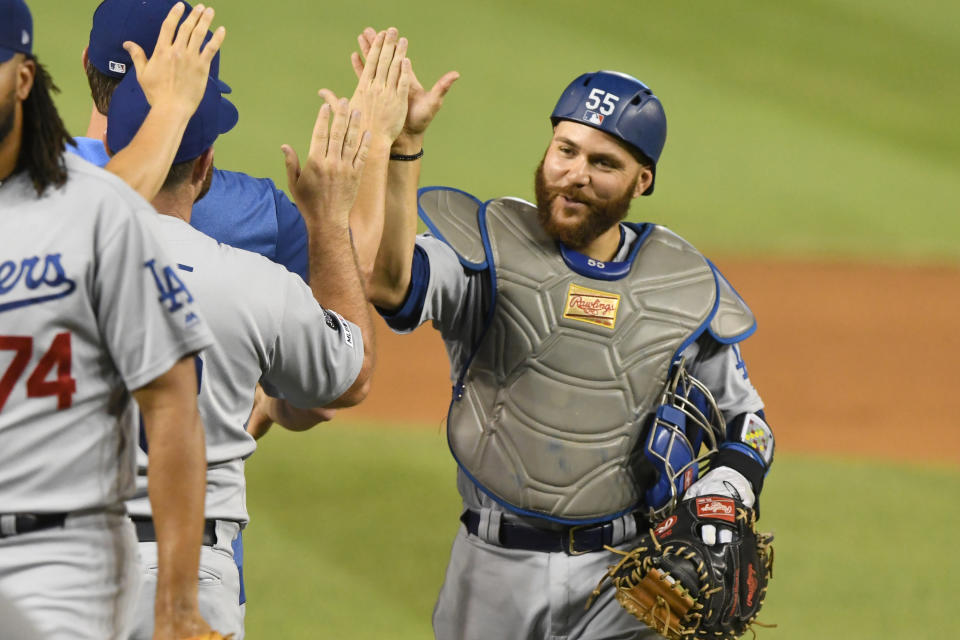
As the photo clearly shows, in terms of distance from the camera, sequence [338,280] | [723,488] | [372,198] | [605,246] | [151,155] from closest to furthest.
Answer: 1. [151,155]
2. [338,280]
3. [372,198]
4. [723,488]
5. [605,246]

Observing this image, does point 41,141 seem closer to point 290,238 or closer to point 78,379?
point 78,379

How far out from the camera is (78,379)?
6.67 feet

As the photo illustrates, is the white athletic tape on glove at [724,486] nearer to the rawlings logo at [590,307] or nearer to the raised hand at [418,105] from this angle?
the rawlings logo at [590,307]

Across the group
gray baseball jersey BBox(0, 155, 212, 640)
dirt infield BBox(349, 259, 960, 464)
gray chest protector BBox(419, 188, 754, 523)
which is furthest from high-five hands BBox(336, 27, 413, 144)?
dirt infield BBox(349, 259, 960, 464)

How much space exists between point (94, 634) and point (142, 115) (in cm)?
118

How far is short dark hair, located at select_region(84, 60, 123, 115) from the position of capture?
3410mm

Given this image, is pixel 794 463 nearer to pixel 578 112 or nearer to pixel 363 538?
pixel 363 538

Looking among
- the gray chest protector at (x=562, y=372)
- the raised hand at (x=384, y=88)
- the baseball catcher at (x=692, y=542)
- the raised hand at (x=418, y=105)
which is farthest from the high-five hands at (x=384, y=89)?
the baseball catcher at (x=692, y=542)

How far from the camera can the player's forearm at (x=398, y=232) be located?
359 cm

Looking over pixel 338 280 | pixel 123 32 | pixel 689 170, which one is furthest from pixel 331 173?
pixel 689 170

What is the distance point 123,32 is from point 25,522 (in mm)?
1800

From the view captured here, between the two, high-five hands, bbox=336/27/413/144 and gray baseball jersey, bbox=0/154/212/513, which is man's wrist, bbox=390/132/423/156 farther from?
gray baseball jersey, bbox=0/154/212/513

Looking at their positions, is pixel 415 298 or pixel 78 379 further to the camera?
pixel 415 298

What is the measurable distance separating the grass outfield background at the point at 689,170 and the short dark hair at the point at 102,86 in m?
2.92
